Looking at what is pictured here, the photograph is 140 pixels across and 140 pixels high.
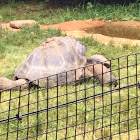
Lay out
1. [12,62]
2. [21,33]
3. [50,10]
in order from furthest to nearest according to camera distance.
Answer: [50,10] < [21,33] < [12,62]

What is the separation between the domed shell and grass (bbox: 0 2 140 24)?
5160 mm

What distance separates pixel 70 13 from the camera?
37.7 ft

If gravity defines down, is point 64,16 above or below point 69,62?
below

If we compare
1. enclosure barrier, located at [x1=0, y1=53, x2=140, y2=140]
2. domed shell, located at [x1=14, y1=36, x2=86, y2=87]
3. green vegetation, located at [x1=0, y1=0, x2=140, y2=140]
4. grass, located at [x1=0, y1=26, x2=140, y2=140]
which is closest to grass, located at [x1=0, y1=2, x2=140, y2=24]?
green vegetation, located at [x1=0, y1=0, x2=140, y2=140]

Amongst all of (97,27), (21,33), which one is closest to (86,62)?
(21,33)

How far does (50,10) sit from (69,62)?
7.14 metres

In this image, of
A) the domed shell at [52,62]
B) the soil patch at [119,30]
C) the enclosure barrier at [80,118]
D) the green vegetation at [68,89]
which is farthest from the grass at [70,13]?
the enclosure barrier at [80,118]

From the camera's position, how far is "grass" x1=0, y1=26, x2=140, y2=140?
3.99 metres

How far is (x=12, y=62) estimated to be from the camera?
22.4 ft

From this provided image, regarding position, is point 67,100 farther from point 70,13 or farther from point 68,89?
point 70,13

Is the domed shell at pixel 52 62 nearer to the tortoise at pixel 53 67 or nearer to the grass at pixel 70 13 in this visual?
the tortoise at pixel 53 67

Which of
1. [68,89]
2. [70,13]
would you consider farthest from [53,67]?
[70,13]

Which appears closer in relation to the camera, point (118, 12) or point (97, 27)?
point (97, 27)

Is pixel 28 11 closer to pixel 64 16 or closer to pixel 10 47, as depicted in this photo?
pixel 64 16
